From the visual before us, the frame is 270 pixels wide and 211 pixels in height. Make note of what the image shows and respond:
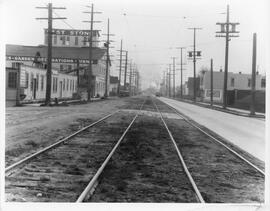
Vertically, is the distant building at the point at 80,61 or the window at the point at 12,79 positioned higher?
the distant building at the point at 80,61

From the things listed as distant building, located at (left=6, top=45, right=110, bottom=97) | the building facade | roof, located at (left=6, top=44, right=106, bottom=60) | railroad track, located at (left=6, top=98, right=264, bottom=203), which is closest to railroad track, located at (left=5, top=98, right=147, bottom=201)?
railroad track, located at (left=6, top=98, right=264, bottom=203)

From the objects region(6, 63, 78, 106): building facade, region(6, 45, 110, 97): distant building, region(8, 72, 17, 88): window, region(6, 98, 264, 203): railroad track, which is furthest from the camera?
region(6, 45, 110, 97): distant building

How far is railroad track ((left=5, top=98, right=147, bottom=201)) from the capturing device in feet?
19.4

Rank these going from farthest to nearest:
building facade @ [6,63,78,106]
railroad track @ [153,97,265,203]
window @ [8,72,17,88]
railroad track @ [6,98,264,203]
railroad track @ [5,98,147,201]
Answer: window @ [8,72,17,88], building facade @ [6,63,78,106], railroad track @ [153,97,265,203], railroad track @ [6,98,264,203], railroad track @ [5,98,147,201]

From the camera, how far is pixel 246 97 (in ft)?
136

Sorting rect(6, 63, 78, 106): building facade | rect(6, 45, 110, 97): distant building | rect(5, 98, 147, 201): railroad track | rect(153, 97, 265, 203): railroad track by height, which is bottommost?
rect(153, 97, 265, 203): railroad track

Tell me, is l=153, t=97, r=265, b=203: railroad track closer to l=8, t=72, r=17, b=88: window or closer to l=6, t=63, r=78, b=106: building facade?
l=6, t=63, r=78, b=106: building facade

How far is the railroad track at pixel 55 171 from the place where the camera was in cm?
591

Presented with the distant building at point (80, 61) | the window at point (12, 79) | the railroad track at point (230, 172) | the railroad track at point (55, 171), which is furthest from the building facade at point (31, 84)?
the railroad track at point (230, 172)

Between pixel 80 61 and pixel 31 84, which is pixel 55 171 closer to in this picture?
pixel 31 84

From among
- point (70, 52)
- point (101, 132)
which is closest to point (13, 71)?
point (101, 132)

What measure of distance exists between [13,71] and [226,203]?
22.0 meters

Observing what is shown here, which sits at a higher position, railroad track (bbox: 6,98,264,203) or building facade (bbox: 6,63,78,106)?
building facade (bbox: 6,63,78,106)

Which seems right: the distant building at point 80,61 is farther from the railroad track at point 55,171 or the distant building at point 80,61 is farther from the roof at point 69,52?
the railroad track at point 55,171
